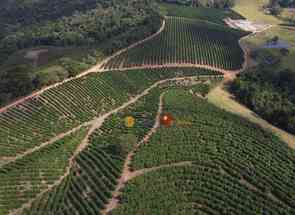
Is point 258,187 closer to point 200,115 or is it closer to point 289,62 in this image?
point 200,115

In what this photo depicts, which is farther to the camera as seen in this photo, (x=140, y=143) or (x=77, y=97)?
(x=77, y=97)

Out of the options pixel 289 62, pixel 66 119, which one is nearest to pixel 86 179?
pixel 66 119

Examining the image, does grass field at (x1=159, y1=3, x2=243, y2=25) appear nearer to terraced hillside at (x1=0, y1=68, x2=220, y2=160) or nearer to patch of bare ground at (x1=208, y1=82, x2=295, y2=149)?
terraced hillside at (x1=0, y1=68, x2=220, y2=160)

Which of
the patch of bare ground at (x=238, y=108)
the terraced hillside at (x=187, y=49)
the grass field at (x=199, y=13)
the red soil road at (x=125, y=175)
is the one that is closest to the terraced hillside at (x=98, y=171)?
the red soil road at (x=125, y=175)

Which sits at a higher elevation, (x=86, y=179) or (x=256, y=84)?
(x=256, y=84)

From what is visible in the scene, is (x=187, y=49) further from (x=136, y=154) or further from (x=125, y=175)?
(x=125, y=175)
